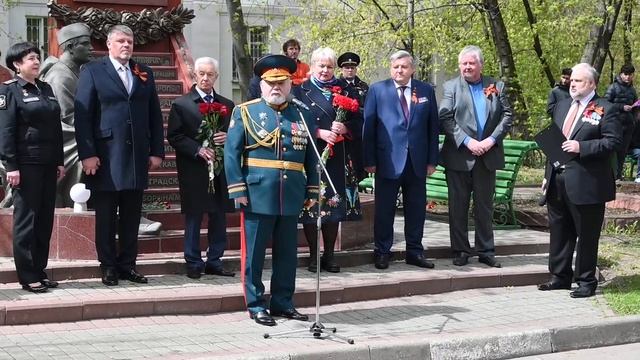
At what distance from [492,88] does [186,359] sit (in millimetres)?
4748

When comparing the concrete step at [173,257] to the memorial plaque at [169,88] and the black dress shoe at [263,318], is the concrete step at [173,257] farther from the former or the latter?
the memorial plaque at [169,88]

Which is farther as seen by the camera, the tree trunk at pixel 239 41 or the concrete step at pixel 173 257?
the tree trunk at pixel 239 41

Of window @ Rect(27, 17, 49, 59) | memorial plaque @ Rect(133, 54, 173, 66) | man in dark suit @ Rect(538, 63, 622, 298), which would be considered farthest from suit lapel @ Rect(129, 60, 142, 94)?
window @ Rect(27, 17, 49, 59)

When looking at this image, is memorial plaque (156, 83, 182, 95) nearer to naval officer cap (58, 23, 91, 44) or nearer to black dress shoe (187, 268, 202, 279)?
naval officer cap (58, 23, 91, 44)

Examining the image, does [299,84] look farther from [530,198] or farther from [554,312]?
[530,198]

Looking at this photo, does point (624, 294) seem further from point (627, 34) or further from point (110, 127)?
point (627, 34)

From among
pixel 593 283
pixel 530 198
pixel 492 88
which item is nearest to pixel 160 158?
pixel 492 88

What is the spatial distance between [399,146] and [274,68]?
2.32 meters

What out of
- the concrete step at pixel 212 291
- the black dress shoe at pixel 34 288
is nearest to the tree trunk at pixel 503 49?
the concrete step at pixel 212 291

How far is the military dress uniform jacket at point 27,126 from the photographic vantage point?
7.47 metres

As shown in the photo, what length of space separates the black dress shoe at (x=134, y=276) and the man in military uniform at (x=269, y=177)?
3.93 feet

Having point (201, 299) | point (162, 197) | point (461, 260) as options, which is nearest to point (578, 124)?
point (461, 260)

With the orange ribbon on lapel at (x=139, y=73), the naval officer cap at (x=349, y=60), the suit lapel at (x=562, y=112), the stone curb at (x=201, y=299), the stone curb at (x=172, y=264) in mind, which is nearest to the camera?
the stone curb at (x=201, y=299)

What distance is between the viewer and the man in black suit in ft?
27.3
